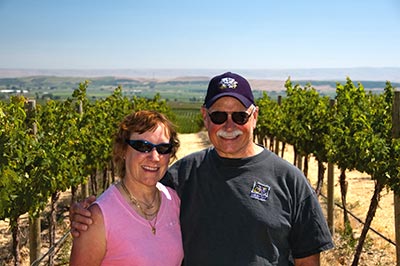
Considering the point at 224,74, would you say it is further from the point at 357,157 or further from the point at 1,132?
the point at 357,157

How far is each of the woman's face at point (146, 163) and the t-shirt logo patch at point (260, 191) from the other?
0.47 meters

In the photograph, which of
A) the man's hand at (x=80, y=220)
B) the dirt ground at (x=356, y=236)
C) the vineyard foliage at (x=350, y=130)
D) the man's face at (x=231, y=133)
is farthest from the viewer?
the dirt ground at (x=356, y=236)

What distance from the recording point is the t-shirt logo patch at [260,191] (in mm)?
2275

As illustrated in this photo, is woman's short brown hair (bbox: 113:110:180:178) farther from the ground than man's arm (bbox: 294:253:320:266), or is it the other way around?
woman's short brown hair (bbox: 113:110:180:178)

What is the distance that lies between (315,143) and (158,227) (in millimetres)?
7497

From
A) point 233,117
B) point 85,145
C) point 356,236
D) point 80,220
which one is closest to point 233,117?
point 233,117

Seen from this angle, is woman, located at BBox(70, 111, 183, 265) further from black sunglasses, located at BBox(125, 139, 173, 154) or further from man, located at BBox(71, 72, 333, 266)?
man, located at BBox(71, 72, 333, 266)

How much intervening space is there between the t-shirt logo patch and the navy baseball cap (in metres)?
0.42

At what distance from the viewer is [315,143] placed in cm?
925

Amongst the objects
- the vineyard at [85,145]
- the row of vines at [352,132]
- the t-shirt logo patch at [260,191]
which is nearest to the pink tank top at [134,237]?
the t-shirt logo patch at [260,191]

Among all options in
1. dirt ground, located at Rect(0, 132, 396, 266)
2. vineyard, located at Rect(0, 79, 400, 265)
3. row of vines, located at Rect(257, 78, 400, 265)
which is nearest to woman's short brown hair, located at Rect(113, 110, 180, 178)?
vineyard, located at Rect(0, 79, 400, 265)

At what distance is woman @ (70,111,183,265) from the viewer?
80.0 inches

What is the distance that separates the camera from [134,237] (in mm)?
2090

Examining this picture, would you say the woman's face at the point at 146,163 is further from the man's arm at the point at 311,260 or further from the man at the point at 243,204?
the man's arm at the point at 311,260
